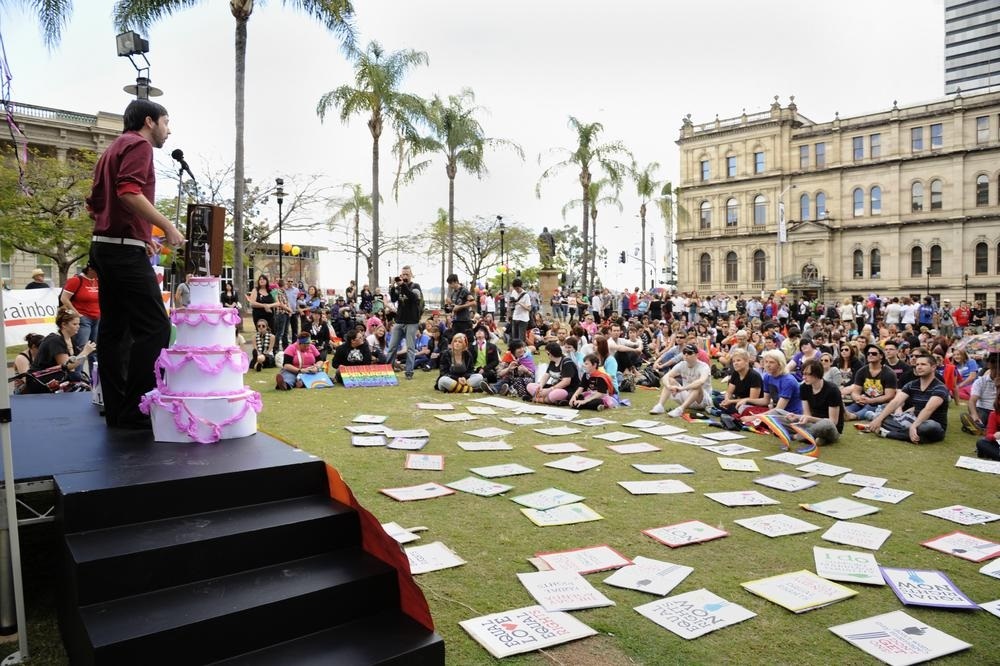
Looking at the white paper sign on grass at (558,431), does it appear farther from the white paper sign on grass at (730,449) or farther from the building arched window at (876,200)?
the building arched window at (876,200)

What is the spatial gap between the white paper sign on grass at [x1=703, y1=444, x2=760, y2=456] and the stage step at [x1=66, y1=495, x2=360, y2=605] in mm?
5240

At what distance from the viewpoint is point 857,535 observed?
4.58 metres

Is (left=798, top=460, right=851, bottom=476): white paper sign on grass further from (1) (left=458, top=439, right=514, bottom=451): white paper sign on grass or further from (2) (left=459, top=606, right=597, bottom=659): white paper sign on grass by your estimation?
(2) (left=459, top=606, right=597, bottom=659): white paper sign on grass

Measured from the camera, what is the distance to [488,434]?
793 cm

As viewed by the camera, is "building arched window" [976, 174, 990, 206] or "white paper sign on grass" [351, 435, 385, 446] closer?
"white paper sign on grass" [351, 435, 385, 446]

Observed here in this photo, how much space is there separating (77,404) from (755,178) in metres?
62.1

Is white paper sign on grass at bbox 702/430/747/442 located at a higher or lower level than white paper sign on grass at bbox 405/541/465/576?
lower

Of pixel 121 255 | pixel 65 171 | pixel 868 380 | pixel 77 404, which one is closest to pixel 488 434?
pixel 77 404

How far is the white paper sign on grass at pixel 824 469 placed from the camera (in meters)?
6.41

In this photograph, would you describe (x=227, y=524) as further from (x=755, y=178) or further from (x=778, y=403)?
(x=755, y=178)

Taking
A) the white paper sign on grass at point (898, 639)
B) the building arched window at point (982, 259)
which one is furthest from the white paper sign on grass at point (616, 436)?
the building arched window at point (982, 259)

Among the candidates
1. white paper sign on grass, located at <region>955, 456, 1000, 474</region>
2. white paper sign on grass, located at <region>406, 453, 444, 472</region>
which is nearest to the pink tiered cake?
white paper sign on grass, located at <region>406, 453, 444, 472</region>

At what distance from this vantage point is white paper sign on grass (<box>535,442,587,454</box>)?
708 cm

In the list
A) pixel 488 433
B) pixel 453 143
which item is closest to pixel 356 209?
pixel 453 143
